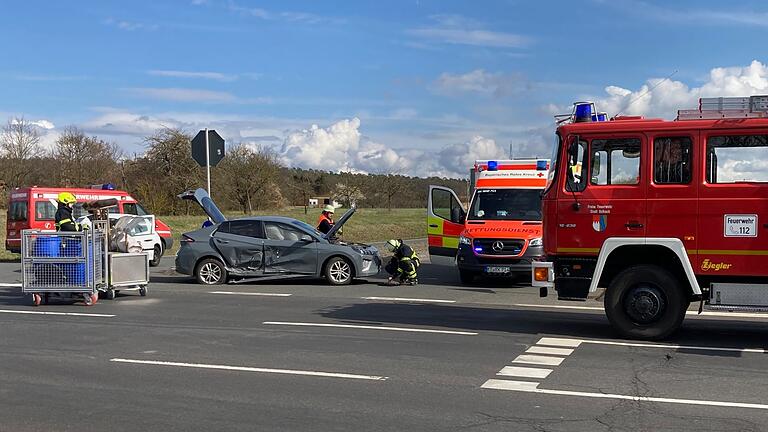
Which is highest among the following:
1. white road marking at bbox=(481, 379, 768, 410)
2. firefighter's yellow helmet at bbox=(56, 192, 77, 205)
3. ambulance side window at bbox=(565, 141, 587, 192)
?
ambulance side window at bbox=(565, 141, 587, 192)

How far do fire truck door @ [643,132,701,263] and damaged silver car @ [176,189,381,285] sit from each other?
27.0 ft

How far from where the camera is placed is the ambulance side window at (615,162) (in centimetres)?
986

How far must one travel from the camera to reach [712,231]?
954cm

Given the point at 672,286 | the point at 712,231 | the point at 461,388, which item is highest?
the point at 712,231

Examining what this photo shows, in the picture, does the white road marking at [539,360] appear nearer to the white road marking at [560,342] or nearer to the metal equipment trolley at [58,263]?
the white road marking at [560,342]

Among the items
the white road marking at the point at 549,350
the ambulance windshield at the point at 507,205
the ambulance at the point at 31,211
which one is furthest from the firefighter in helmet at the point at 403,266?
the ambulance at the point at 31,211

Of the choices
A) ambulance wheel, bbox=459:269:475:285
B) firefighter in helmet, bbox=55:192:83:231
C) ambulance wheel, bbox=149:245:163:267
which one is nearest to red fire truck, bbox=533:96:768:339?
ambulance wheel, bbox=459:269:475:285

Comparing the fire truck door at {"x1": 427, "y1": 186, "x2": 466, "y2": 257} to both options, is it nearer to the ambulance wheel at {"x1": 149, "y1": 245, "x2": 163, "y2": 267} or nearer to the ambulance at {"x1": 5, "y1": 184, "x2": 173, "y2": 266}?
the ambulance wheel at {"x1": 149, "y1": 245, "x2": 163, "y2": 267}

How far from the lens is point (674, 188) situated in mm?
9672

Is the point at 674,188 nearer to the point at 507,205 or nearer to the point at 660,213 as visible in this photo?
the point at 660,213

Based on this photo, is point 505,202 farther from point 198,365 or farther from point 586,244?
point 198,365

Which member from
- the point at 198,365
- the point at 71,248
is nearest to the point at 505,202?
the point at 71,248

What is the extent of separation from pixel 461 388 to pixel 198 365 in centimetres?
297

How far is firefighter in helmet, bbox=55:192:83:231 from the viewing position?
13914mm
